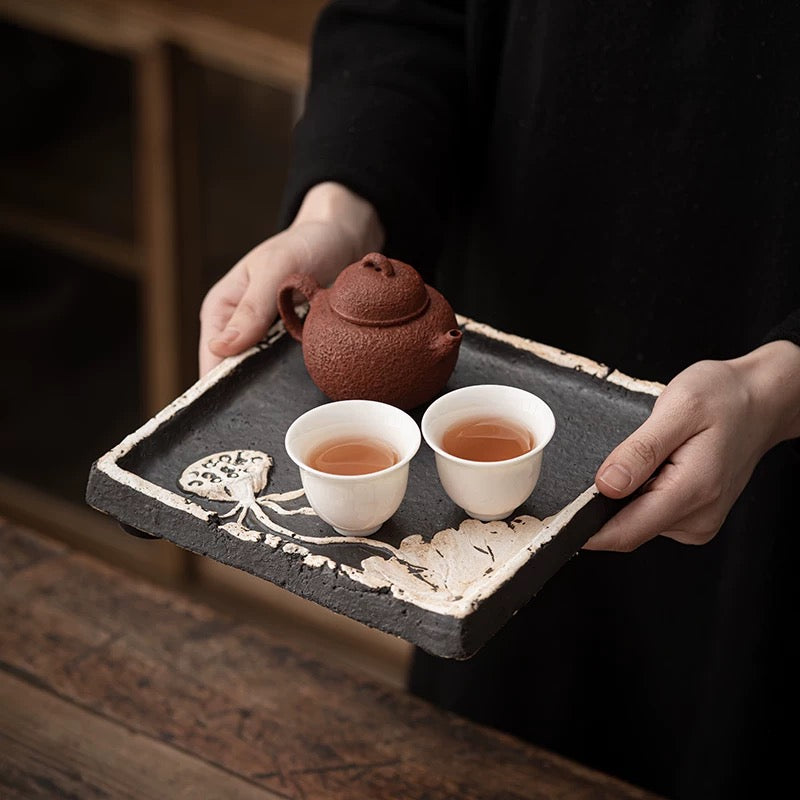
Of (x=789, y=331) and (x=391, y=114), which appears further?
(x=391, y=114)

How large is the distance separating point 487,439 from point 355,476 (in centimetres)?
16

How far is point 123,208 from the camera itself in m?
2.70

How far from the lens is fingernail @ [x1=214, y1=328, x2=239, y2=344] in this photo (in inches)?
51.7

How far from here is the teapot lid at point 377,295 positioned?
1189 millimetres

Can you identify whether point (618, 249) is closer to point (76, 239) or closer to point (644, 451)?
point (644, 451)

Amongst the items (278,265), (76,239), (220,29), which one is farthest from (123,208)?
(278,265)

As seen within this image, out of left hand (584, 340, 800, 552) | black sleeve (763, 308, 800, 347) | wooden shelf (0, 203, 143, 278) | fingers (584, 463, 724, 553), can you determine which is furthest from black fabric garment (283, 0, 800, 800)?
wooden shelf (0, 203, 143, 278)

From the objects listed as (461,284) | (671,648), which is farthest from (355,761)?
(461,284)

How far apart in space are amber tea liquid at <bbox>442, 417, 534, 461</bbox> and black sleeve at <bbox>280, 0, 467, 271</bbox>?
0.41 m

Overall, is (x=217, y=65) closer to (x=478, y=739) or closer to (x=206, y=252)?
(x=206, y=252)

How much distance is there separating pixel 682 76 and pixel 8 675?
1.03 meters

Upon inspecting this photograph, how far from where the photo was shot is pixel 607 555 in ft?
5.25

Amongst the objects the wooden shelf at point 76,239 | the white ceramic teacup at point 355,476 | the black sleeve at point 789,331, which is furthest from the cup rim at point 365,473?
the wooden shelf at point 76,239

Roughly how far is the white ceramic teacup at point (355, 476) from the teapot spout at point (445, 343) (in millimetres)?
93
